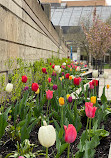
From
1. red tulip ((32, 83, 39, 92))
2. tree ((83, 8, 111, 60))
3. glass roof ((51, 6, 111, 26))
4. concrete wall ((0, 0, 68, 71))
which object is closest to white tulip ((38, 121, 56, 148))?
red tulip ((32, 83, 39, 92))

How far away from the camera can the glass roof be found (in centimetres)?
3744

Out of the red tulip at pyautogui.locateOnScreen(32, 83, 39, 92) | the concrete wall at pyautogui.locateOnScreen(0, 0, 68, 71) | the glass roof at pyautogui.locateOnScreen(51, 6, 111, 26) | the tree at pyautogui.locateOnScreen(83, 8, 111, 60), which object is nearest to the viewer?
the red tulip at pyautogui.locateOnScreen(32, 83, 39, 92)

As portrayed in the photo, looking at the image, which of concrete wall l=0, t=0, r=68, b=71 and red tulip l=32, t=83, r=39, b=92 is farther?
concrete wall l=0, t=0, r=68, b=71

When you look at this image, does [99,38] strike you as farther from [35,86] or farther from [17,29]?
[35,86]

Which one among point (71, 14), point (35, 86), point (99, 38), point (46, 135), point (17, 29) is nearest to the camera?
point (46, 135)

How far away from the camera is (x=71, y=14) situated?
39969mm

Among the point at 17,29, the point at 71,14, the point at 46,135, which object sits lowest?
the point at 46,135

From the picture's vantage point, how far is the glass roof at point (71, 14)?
37.4 metres

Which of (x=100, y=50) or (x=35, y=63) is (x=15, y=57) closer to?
(x=35, y=63)

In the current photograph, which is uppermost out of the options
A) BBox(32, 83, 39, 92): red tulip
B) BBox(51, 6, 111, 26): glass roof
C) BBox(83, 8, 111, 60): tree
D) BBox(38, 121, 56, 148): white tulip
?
BBox(51, 6, 111, 26): glass roof

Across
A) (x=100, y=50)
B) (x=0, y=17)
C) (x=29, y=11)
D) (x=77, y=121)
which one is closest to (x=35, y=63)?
(x=29, y=11)

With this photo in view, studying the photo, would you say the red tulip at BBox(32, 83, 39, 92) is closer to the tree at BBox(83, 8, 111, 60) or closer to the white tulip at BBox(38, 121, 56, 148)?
the white tulip at BBox(38, 121, 56, 148)

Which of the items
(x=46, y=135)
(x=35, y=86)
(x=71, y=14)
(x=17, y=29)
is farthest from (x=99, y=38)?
(x=71, y=14)

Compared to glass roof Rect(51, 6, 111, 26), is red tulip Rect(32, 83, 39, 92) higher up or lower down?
lower down
